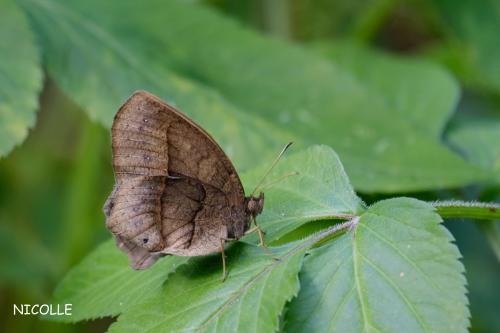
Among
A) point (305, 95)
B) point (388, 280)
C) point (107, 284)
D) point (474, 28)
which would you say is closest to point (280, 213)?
point (388, 280)

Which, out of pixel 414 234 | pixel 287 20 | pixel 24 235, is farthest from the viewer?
pixel 287 20

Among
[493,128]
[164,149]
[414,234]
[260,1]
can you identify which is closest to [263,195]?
[164,149]

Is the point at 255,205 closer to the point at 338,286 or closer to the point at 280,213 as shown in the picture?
the point at 280,213

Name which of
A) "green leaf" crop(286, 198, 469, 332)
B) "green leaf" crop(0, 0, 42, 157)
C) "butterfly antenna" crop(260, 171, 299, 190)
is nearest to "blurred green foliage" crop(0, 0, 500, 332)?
"green leaf" crop(0, 0, 42, 157)

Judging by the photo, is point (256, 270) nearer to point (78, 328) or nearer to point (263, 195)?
point (263, 195)

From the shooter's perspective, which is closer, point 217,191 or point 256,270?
point 256,270

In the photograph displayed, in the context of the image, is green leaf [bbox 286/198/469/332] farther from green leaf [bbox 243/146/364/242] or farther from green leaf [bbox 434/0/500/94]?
green leaf [bbox 434/0/500/94]
